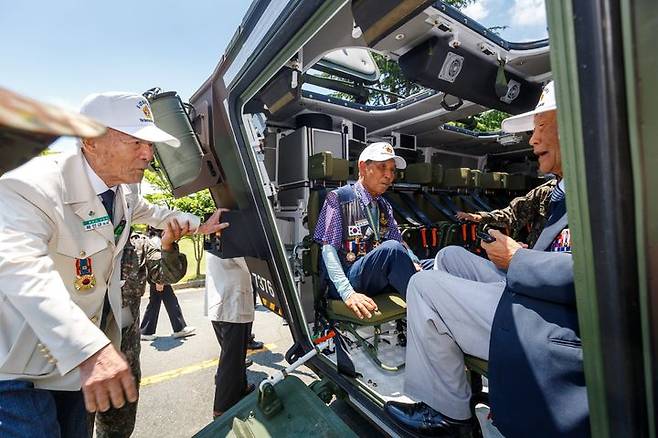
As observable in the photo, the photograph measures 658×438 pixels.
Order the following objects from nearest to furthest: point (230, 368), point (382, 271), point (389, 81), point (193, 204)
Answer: point (382, 271) → point (230, 368) → point (193, 204) → point (389, 81)

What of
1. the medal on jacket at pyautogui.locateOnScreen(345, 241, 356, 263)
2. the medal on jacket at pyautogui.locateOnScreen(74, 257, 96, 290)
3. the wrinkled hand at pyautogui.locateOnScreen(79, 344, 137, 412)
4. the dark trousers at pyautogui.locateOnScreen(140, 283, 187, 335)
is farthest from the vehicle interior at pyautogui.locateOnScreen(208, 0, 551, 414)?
the dark trousers at pyautogui.locateOnScreen(140, 283, 187, 335)

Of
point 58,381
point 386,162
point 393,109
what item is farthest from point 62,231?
point 393,109

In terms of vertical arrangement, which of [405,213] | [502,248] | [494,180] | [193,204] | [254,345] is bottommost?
[254,345]

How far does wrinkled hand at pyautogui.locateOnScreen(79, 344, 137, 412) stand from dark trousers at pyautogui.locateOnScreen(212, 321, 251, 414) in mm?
1549

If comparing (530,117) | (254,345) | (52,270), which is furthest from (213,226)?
(530,117)

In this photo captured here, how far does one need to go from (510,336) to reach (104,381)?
1.33 meters

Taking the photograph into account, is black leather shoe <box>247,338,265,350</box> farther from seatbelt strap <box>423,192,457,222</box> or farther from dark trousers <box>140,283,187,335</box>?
seatbelt strap <box>423,192,457,222</box>

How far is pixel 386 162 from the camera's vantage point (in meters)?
2.66

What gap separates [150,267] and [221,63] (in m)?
1.60

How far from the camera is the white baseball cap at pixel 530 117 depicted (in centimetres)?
145

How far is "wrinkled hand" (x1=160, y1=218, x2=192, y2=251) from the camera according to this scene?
2.01m

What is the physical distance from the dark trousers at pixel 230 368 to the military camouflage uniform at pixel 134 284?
619 millimetres

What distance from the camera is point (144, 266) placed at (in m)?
2.09

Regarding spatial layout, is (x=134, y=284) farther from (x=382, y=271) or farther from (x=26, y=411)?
(x=382, y=271)
